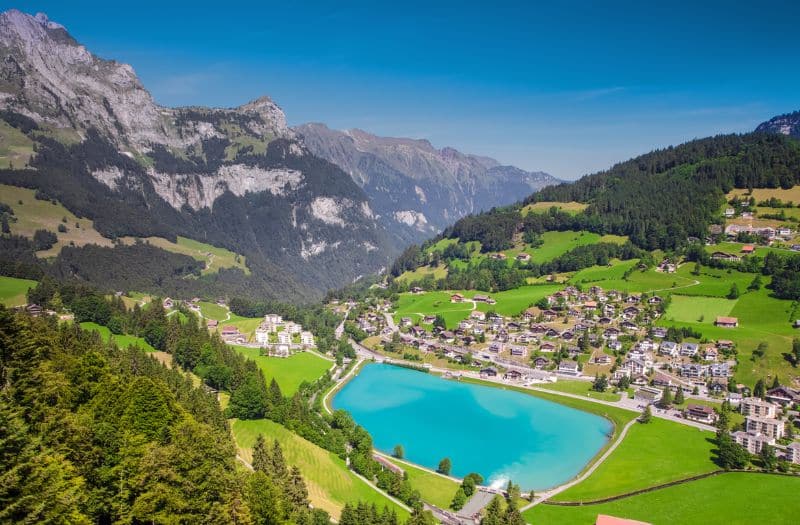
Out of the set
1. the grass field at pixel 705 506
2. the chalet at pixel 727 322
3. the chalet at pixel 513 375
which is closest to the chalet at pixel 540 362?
the chalet at pixel 513 375

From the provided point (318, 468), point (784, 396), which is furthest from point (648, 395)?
point (318, 468)

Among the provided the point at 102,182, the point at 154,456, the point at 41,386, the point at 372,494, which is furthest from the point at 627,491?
the point at 102,182

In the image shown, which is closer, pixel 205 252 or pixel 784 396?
pixel 784 396

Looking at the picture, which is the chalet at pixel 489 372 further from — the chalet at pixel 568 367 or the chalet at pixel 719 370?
the chalet at pixel 719 370

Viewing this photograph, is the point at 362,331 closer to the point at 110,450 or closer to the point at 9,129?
the point at 110,450

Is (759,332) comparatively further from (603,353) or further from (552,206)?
(552,206)

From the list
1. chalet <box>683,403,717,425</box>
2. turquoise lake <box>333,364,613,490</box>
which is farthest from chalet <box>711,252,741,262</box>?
turquoise lake <box>333,364,613,490</box>
